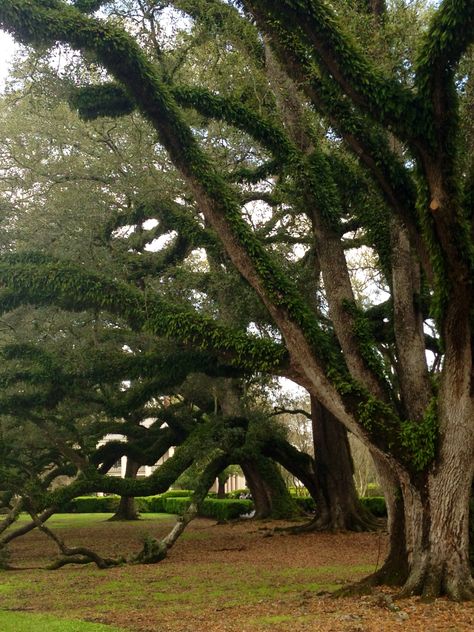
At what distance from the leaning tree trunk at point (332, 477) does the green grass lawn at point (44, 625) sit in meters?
11.4

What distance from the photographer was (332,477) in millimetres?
18719

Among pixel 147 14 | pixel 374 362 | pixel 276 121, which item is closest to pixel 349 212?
pixel 276 121

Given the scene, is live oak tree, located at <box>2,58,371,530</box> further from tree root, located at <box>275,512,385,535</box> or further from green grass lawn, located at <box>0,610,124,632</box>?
green grass lawn, located at <box>0,610,124,632</box>

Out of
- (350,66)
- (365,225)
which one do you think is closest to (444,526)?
(365,225)

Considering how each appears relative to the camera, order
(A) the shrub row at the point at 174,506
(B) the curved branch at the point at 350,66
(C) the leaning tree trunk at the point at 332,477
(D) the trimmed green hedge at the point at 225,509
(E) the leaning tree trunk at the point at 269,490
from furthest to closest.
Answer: (A) the shrub row at the point at 174,506 → (D) the trimmed green hedge at the point at 225,509 → (E) the leaning tree trunk at the point at 269,490 → (C) the leaning tree trunk at the point at 332,477 → (B) the curved branch at the point at 350,66

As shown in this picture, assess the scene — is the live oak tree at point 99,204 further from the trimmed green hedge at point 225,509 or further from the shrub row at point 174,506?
the shrub row at point 174,506

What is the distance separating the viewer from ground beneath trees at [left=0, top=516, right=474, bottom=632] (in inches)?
292

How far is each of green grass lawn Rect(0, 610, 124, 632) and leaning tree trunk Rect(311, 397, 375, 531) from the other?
11407mm

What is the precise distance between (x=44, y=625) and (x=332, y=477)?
12.3m

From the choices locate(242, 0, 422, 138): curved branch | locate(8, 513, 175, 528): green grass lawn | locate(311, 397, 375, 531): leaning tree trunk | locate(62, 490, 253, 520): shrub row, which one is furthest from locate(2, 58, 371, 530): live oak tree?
locate(8, 513, 175, 528): green grass lawn

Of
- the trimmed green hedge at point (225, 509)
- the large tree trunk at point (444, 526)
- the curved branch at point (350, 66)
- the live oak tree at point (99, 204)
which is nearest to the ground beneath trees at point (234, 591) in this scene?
the large tree trunk at point (444, 526)

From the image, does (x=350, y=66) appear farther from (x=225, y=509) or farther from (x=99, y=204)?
(x=225, y=509)

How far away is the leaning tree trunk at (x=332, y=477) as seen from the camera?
18406 millimetres

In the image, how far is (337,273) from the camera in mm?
10422
